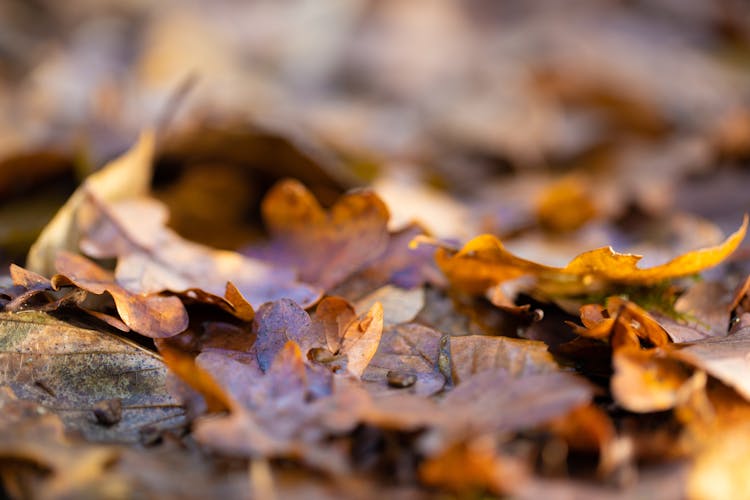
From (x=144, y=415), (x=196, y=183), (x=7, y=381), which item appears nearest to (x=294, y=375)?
(x=144, y=415)

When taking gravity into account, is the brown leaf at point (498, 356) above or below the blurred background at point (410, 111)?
below

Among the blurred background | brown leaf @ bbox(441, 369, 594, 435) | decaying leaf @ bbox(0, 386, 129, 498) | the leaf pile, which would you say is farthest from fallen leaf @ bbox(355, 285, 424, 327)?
decaying leaf @ bbox(0, 386, 129, 498)

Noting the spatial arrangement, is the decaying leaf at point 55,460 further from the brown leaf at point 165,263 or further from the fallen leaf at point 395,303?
the fallen leaf at point 395,303

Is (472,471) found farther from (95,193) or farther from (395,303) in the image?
(95,193)

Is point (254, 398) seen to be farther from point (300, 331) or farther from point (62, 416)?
point (62, 416)

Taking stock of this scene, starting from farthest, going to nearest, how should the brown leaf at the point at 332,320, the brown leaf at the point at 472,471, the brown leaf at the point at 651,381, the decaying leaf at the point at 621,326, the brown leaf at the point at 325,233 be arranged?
the brown leaf at the point at 325,233 < the brown leaf at the point at 332,320 < the decaying leaf at the point at 621,326 < the brown leaf at the point at 651,381 < the brown leaf at the point at 472,471

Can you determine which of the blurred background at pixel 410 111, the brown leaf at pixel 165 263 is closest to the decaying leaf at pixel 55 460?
the brown leaf at pixel 165 263
